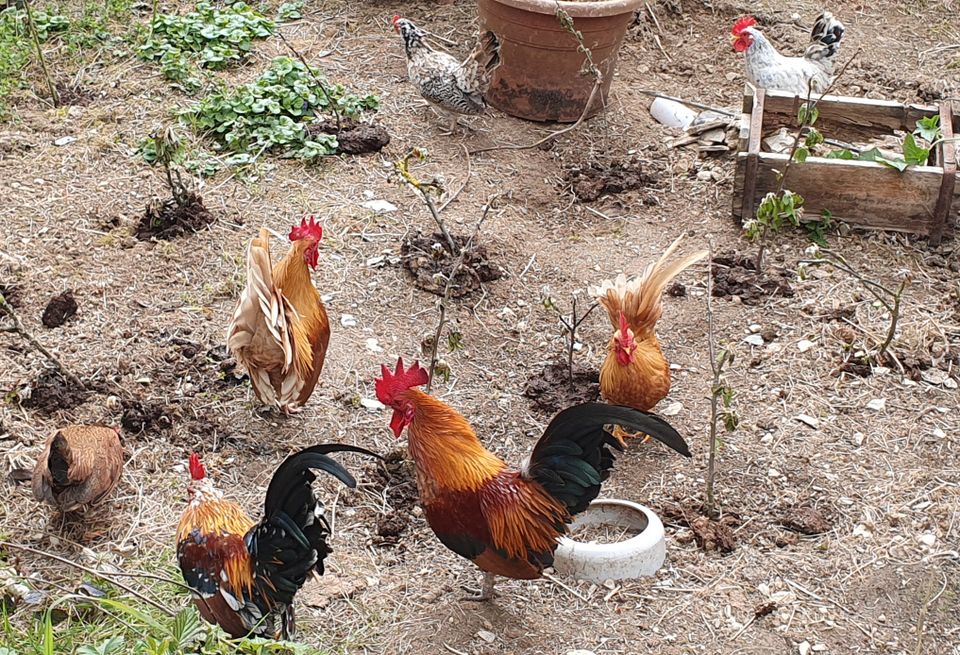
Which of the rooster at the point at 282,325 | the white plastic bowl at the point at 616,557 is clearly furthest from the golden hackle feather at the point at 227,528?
the white plastic bowl at the point at 616,557

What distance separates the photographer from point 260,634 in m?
3.30

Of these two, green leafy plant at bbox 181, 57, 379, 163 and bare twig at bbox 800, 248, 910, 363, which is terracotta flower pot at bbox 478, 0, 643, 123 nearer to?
green leafy plant at bbox 181, 57, 379, 163

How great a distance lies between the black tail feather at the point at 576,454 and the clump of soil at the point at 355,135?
3.48m

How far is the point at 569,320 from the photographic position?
5219 mm

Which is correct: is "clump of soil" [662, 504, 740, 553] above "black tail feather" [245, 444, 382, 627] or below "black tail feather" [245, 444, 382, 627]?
below

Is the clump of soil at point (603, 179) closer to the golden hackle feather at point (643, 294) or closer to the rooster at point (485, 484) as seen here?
the golden hackle feather at point (643, 294)

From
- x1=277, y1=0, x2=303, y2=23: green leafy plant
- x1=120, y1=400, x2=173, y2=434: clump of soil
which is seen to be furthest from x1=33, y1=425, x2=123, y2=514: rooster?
x1=277, y1=0, x2=303, y2=23: green leafy plant

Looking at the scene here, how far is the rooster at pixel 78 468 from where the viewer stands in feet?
12.1

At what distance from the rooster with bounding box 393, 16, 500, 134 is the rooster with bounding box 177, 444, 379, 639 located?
3.66 meters

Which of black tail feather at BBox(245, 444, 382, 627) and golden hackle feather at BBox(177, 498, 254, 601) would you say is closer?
black tail feather at BBox(245, 444, 382, 627)

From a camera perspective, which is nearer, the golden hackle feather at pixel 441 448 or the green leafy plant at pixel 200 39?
the golden hackle feather at pixel 441 448

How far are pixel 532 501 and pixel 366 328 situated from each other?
1945 mm

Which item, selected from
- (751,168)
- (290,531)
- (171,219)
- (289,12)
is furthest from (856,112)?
(290,531)

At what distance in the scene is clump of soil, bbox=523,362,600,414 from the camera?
467 centimetres
